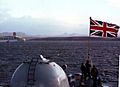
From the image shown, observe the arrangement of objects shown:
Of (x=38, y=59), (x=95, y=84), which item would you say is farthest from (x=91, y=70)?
(x=38, y=59)

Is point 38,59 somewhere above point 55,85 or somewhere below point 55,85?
above

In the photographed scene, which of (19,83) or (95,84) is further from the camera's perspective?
(95,84)

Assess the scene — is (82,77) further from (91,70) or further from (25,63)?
(25,63)

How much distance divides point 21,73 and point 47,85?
167 cm

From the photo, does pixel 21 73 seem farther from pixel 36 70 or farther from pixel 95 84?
pixel 95 84

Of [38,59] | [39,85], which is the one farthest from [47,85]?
[38,59]

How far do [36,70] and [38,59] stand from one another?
110 cm

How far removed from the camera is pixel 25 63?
2220 cm

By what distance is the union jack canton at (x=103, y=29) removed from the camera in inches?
1040

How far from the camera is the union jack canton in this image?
26.4 m

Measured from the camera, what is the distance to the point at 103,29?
26.5 metres

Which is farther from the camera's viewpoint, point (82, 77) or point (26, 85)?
point (82, 77)

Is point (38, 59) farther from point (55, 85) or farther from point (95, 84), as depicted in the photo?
point (95, 84)

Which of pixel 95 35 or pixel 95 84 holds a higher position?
pixel 95 35
